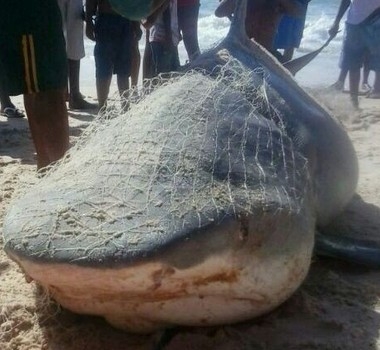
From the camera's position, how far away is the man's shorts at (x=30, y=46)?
3.37 meters

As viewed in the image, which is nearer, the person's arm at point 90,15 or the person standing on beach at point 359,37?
the person's arm at point 90,15

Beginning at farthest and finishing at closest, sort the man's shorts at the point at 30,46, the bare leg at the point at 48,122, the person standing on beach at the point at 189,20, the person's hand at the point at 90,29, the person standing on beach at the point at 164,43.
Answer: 1. the person standing on beach at the point at 189,20
2. the person's hand at the point at 90,29
3. the person standing on beach at the point at 164,43
4. the bare leg at the point at 48,122
5. the man's shorts at the point at 30,46

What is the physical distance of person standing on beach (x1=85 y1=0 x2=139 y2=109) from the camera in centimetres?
641

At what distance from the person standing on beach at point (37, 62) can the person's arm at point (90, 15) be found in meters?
3.29

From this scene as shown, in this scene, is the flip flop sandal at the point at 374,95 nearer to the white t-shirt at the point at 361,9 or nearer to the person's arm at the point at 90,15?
the white t-shirt at the point at 361,9

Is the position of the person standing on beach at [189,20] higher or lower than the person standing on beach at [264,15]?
lower

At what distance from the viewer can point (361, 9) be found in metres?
7.64

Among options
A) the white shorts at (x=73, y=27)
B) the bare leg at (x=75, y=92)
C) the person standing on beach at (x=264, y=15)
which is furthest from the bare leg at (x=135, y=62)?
the person standing on beach at (x=264, y=15)

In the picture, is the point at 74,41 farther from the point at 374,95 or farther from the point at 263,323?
the point at 263,323

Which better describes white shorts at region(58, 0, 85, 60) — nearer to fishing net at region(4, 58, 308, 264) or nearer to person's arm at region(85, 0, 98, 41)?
person's arm at region(85, 0, 98, 41)

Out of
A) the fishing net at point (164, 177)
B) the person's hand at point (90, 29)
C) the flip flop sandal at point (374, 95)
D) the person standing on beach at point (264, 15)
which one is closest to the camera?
the fishing net at point (164, 177)

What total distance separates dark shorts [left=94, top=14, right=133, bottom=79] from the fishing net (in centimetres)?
360

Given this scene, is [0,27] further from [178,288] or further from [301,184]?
[178,288]

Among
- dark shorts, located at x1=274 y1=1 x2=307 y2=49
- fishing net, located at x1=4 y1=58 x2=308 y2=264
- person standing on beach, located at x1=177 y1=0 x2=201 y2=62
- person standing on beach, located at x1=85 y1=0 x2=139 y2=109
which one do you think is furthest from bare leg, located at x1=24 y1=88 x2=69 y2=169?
dark shorts, located at x1=274 y1=1 x2=307 y2=49
